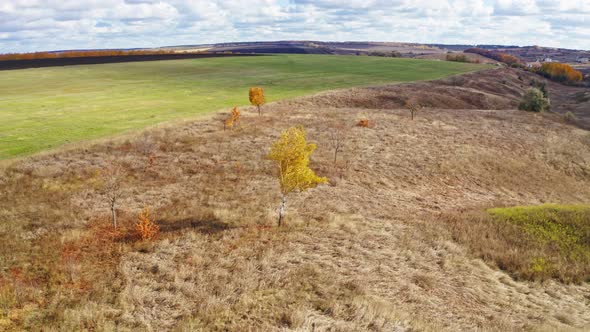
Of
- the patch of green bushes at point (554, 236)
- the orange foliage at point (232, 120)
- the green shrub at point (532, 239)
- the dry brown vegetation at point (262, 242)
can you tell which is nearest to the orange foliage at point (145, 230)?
the dry brown vegetation at point (262, 242)

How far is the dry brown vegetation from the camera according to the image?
13.1m

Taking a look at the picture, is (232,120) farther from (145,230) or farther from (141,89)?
(141,89)

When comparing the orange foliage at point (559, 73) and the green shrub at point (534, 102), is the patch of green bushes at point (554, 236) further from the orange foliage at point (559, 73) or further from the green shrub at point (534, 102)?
the orange foliage at point (559, 73)

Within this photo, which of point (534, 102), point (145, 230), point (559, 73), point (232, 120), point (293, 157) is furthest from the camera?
point (559, 73)

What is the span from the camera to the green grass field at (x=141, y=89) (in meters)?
40.6

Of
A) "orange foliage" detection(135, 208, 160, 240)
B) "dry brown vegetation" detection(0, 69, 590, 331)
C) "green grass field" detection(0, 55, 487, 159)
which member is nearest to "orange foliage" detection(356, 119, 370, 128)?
"dry brown vegetation" detection(0, 69, 590, 331)

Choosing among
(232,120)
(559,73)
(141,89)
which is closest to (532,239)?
(232,120)

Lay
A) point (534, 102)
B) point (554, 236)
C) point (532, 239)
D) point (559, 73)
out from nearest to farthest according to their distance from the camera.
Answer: point (532, 239)
point (554, 236)
point (534, 102)
point (559, 73)

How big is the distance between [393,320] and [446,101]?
66.5 m

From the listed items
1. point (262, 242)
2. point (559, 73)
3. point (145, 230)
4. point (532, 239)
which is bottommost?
point (532, 239)

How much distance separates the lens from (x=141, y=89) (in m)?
68.2

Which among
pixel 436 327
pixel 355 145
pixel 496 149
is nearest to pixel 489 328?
pixel 436 327

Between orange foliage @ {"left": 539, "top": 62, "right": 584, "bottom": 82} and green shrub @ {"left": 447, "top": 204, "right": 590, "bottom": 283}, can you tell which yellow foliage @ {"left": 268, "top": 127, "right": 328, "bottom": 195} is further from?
orange foliage @ {"left": 539, "top": 62, "right": 584, "bottom": 82}

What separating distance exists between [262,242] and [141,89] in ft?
195
